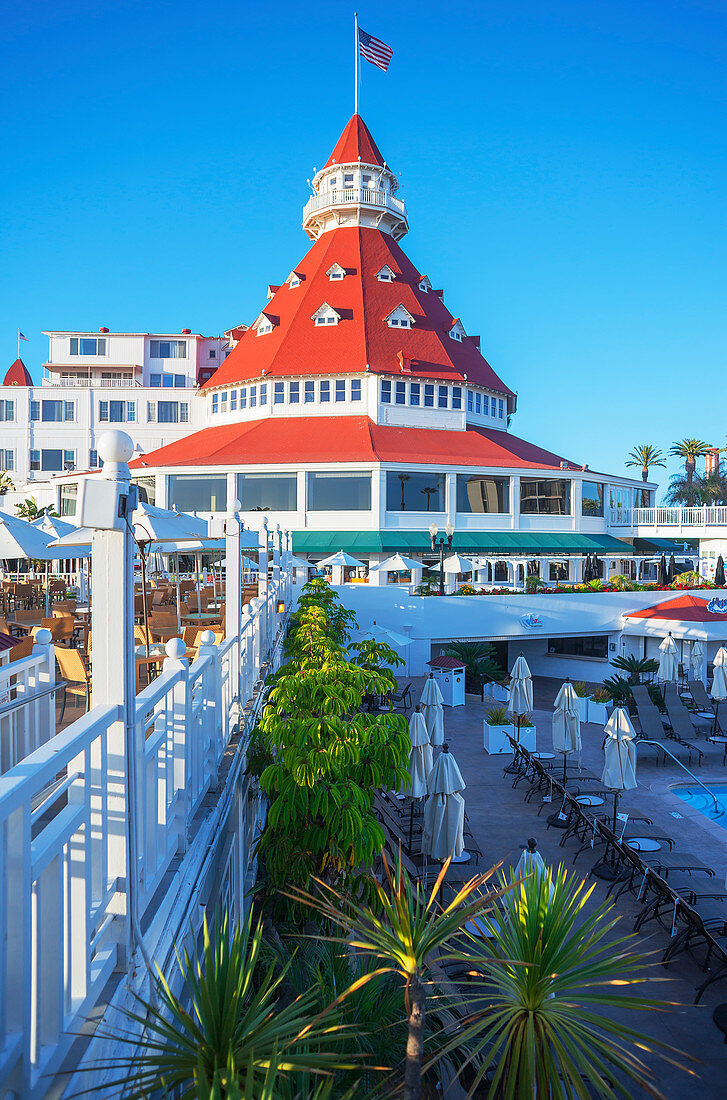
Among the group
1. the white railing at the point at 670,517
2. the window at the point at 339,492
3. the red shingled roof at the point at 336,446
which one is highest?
the red shingled roof at the point at 336,446

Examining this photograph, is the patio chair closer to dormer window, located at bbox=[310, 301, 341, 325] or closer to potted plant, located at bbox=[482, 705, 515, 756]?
potted plant, located at bbox=[482, 705, 515, 756]

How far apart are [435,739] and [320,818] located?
950 centimetres

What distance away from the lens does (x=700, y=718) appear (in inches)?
893

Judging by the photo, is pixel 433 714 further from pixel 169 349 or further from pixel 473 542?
pixel 169 349

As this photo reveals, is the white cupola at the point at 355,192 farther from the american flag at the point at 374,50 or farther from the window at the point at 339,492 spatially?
the window at the point at 339,492

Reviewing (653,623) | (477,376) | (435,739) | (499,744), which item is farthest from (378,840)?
(477,376)

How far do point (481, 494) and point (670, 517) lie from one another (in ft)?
43.4

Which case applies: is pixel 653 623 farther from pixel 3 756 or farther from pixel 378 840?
pixel 3 756

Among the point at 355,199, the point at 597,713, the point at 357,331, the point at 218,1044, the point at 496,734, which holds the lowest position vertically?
the point at 597,713

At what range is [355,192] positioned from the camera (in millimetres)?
49844

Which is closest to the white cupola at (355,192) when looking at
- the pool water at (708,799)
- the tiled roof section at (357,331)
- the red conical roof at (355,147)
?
the red conical roof at (355,147)

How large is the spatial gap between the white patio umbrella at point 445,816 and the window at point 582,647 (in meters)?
23.8

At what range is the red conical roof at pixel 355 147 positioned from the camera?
165 feet

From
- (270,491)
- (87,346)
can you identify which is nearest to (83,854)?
(270,491)
